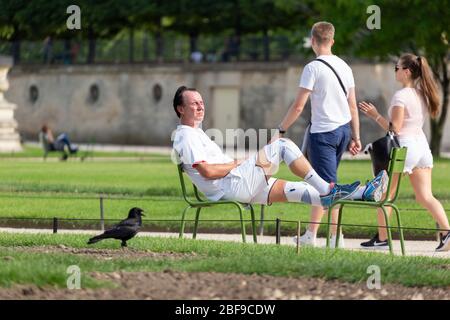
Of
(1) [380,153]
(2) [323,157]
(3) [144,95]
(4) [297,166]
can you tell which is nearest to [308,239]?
(2) [323,157]

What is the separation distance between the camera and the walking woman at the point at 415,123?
624 inches

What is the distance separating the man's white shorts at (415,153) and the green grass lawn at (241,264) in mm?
2117

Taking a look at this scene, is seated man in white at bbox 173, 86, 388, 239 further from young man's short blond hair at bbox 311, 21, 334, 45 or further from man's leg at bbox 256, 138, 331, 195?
young man's short blond hair at bbox 311, 21, 334, 45

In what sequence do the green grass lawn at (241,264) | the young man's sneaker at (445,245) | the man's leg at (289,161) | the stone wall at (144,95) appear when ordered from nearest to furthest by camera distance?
1. the green grass lawn at (241,264)
2. the man's leg at (289,161)
3. the young man's sneaker at (445,245)
4. the stone wall at (144,95)

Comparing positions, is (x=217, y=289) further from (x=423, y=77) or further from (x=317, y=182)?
(x=423, y=77)

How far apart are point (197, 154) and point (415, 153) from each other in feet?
8.49

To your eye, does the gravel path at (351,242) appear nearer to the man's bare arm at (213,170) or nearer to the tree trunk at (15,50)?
the man's bare arm at (213,170)

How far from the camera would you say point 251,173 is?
47.2 ft

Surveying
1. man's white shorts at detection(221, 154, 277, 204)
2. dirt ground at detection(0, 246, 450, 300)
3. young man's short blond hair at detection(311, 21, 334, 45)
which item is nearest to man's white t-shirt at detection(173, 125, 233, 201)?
man's white shorts at detection(221, 154, 277, 204)

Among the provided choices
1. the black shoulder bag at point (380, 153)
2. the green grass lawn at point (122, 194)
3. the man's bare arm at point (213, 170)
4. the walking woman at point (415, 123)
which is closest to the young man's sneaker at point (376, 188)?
the black shoulder bag at point (380, 153)

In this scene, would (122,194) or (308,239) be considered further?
(122,194)

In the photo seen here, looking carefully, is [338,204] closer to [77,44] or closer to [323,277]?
[323,277]

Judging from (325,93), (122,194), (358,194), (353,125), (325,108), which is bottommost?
(122,194)

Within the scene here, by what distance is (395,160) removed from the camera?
48.5 ft
